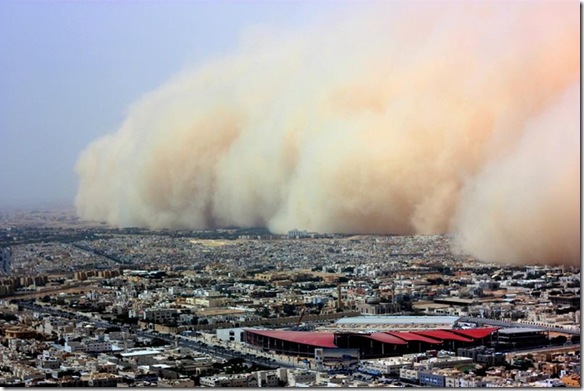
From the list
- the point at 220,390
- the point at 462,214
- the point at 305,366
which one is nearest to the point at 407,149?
the point at 462,214

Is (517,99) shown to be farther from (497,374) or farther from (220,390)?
(220,390)

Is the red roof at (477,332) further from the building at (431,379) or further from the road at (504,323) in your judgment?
the building at (431,379)

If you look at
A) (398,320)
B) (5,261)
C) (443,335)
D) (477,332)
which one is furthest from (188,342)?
(5,261)

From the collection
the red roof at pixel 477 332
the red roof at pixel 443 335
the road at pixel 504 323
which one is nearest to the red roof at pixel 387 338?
the red roof at pixel 443 335

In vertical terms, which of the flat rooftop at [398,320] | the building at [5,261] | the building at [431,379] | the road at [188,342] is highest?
the building at [5,261]

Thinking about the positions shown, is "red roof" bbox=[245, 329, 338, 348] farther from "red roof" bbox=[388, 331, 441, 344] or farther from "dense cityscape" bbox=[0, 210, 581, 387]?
"red roof" bbox=[388, 331, 441, 344]

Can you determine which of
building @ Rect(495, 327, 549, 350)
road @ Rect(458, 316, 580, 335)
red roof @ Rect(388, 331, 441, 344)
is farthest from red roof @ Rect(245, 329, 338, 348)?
road @ Rect(458, 316, 580, 335)

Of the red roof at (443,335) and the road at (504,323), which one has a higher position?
the road at (504,323)
